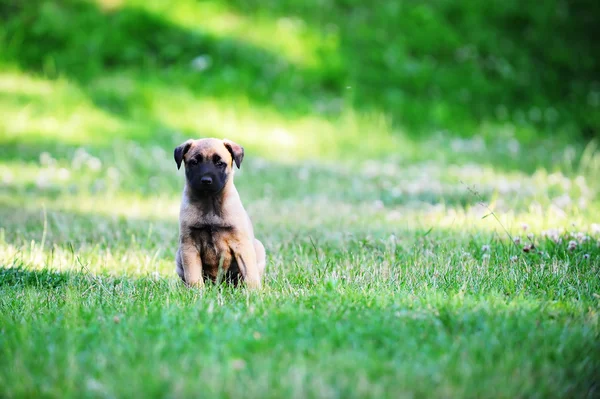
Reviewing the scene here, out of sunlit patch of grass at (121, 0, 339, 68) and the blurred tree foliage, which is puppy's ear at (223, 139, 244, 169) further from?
sunlit patch of grass at (121, 0, 339, 68)

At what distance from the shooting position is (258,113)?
11773mm

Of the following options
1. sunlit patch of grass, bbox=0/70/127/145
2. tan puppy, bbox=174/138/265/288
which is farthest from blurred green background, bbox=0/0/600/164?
tan puppy, bbox=174/138/265/288

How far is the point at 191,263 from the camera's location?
455cm

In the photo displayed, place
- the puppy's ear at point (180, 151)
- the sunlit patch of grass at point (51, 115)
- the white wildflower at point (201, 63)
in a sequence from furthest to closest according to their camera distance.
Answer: the white wildflower at point (201, 63), the sunlit patch of grass at point (51, 115), the puppy's ear at point (180, 151)

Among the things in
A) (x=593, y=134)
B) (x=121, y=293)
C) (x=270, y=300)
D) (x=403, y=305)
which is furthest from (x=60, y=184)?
(x=593, y=134)

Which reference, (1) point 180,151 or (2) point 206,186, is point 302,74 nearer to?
(1) point 180,151

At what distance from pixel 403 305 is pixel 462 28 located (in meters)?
12.6

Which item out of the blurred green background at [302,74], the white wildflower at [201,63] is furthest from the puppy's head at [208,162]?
the white wildflower at [201,63]

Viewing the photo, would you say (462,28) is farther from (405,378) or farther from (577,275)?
(405,378)

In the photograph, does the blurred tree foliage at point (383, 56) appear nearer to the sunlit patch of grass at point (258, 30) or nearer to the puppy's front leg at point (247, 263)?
the sunlit patch of grass at point (258, 30)

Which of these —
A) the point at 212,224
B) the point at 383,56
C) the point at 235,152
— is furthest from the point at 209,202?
the point at 383,56

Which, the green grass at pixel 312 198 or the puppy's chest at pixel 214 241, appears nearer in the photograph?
the green grass at pixel 312 198

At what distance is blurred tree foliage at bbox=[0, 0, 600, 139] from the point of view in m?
12.6

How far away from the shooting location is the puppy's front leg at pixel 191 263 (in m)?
4.52
